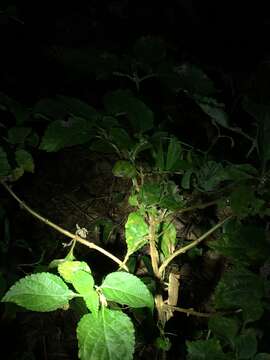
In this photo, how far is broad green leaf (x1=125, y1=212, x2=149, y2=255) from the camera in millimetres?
1038

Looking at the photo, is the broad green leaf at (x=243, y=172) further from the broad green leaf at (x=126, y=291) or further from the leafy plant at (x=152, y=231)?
the broad green leaf at (x=126, y=291)

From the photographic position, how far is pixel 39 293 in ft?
2.73

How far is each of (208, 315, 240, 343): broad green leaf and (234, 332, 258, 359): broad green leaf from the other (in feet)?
0.11

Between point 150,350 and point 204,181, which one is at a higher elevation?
point 204,181

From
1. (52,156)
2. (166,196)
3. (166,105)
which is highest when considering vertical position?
(166,196)

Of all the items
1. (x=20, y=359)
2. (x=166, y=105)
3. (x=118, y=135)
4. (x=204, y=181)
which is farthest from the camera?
(x=166, y=105)

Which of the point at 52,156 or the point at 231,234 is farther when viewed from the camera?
the point at 52,156

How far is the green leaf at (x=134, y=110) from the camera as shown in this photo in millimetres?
1059

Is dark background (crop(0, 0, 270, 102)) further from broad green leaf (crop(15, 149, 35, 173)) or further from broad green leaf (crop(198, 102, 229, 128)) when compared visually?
broad green leaf (crop(198, 102, 229, 128))

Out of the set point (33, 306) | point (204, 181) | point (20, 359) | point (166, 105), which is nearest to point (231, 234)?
point (204, 181)

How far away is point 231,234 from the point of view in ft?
3.28

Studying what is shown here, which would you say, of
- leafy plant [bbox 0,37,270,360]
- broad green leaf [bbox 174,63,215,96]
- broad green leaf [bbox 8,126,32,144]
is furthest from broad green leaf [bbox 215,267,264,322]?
broad green leaf [bbox 8,126,32,144]

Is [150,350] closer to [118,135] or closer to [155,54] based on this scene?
[118,135]

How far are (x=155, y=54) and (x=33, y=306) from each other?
71 centimetres
